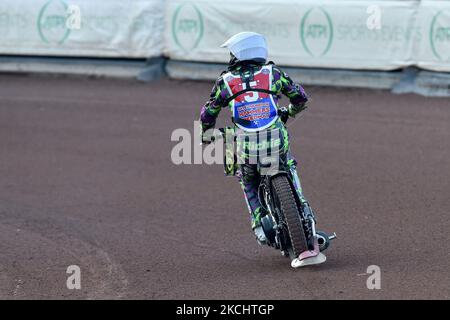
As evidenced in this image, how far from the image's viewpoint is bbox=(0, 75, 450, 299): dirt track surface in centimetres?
667

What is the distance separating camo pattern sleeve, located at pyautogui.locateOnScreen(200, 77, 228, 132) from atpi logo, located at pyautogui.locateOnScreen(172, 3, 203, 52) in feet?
28.2

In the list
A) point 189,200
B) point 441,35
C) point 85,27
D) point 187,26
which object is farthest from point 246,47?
point 85,27

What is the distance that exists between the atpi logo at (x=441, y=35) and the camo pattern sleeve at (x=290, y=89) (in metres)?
7.10

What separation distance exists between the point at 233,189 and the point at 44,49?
767cm

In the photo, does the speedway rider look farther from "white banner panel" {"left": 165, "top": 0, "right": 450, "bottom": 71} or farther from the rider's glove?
"white banner panel" {"left": 165, "top": 0, "right": 450, "bottom": 71}

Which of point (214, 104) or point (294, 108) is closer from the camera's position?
point (214, 104)

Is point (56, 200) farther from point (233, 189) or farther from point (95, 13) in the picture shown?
point (95, 13)

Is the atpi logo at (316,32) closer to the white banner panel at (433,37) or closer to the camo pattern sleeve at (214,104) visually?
the white banner panel at (433,37)

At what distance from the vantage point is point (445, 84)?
13586 mm

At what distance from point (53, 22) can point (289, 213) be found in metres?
10.6

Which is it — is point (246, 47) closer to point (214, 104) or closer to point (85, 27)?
point (214, 104)

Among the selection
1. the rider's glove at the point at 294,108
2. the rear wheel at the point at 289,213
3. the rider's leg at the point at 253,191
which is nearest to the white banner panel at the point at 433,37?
the rider's glove at the point at 294,108

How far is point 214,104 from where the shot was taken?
6.83 metres
